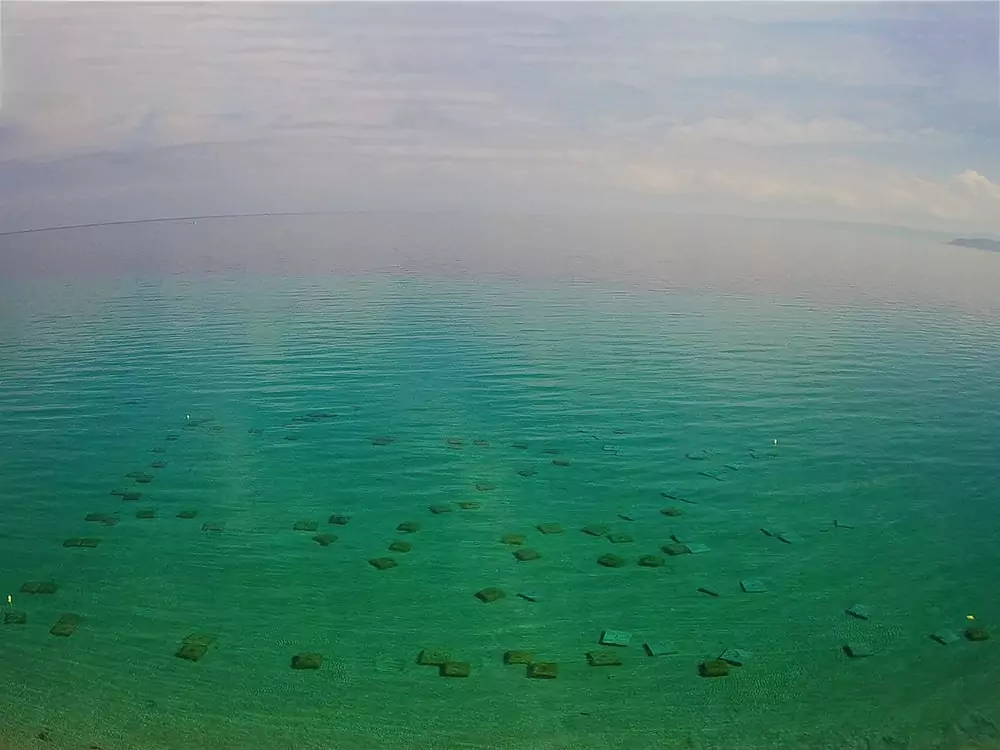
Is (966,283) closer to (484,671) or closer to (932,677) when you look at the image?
(932,677)

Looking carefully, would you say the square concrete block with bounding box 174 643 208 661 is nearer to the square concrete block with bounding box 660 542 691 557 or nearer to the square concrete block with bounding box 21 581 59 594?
the square concrete block with bounding box 21 581 59 594

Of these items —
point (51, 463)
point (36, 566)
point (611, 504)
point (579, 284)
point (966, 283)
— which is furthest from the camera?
point (966, 283)

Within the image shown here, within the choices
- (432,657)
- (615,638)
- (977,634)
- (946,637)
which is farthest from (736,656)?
(432,657)

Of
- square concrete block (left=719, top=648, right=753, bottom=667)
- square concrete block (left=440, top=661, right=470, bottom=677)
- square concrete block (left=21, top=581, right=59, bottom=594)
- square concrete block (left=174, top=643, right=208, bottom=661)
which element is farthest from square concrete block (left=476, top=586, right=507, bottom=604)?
square concrete block (left=21, top=581, right=59, bottom=594)

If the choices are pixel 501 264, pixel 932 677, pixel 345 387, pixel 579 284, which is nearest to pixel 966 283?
pixel 579 284

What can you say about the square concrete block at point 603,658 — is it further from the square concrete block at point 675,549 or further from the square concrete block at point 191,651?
the square concrete block at point 191,651

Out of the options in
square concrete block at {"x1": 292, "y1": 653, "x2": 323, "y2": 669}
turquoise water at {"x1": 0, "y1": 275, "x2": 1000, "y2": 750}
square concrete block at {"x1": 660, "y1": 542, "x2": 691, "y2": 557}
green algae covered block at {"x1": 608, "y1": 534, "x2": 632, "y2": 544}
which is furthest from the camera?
green algae covered block at {"x1": 608, "y1": 534, "x2": 632, "y2": 544}
